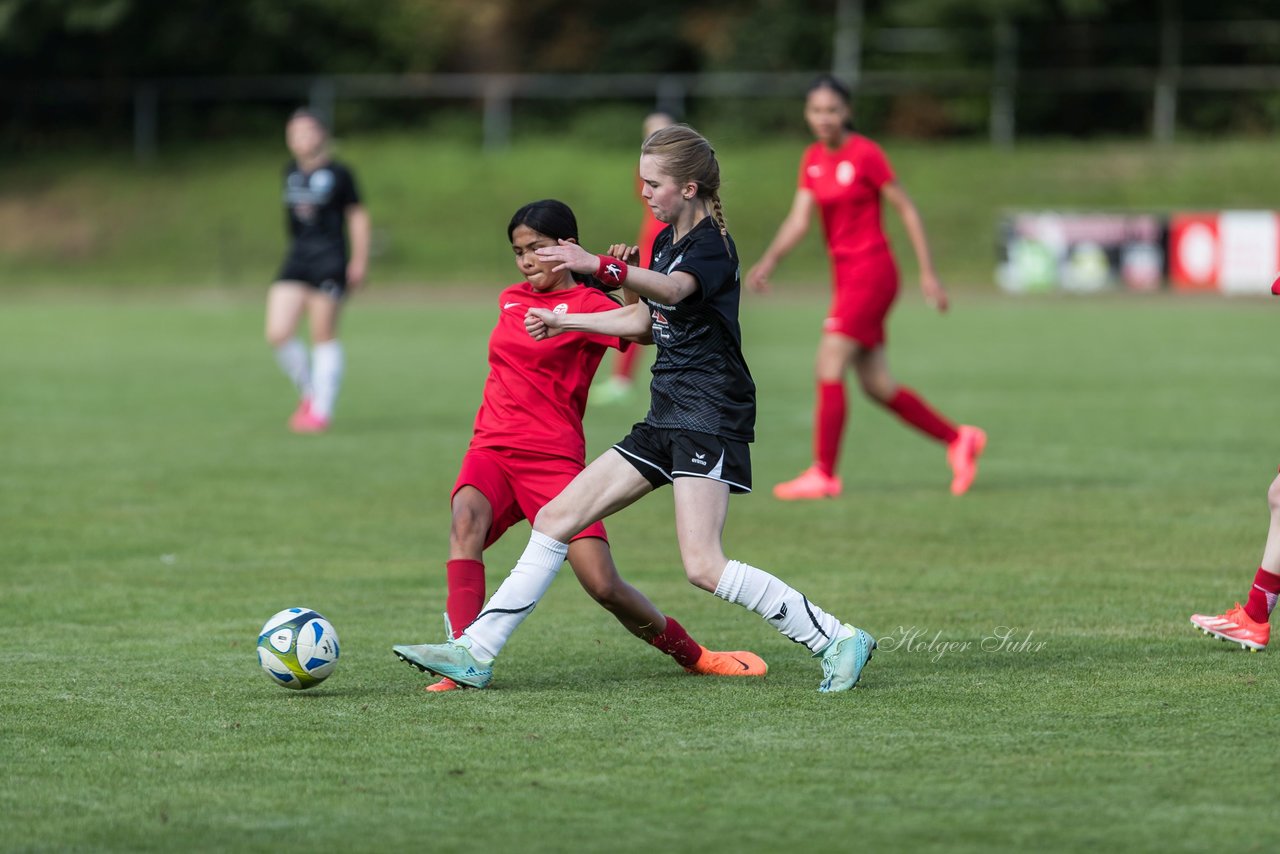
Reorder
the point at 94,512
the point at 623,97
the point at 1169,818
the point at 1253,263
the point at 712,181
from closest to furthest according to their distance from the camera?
the point at 1169,818 → the point at 712,181 → the point at 94,512 → the point at 1253,263 → the point at 623,97

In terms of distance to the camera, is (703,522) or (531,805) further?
(703,522)

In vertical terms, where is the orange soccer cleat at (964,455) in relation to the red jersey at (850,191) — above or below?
below

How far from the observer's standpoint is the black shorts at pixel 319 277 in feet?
43.8

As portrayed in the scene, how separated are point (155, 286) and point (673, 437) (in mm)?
29622

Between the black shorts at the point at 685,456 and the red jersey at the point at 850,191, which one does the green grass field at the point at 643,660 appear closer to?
the black shorts at the point at 685,456

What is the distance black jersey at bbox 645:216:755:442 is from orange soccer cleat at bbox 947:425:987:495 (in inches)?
197

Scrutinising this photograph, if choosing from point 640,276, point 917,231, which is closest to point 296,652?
point 640,276

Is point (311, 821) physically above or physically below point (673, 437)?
below

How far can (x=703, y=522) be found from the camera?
18.2 ft

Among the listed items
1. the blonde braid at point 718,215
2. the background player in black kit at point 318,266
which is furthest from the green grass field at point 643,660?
Answer: the blonde braid at point 718,215

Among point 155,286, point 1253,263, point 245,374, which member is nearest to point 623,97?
point 155,286

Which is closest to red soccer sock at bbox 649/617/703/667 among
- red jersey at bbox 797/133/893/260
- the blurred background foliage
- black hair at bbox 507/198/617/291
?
black hair at bbox 507/198/617/291

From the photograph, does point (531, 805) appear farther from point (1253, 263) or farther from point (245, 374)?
point (1253, 263)

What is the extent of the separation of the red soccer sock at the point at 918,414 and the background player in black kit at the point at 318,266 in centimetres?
460
